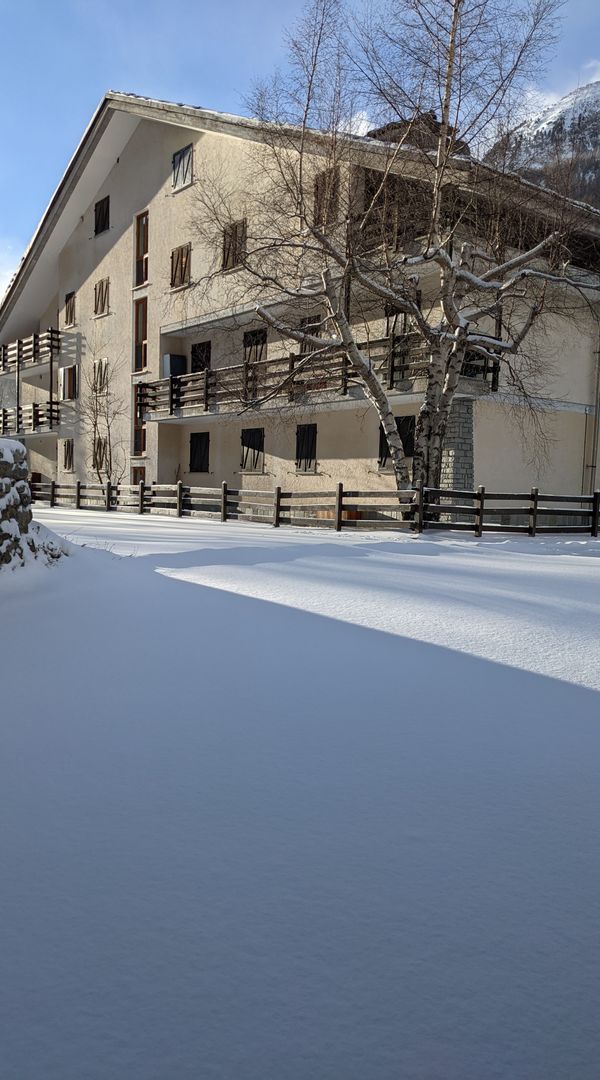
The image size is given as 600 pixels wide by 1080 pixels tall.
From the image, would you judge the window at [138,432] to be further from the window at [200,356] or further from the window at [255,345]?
the window at [255,345]

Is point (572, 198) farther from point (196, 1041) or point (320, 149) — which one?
point (196, 1041)

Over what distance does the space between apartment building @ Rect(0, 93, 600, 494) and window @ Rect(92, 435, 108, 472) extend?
0.08m

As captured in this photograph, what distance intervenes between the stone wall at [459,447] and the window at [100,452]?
1547 centimetres

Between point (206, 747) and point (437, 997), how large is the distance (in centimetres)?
166

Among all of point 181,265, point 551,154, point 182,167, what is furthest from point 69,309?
point 551,154

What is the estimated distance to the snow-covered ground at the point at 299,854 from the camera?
1.63 meters

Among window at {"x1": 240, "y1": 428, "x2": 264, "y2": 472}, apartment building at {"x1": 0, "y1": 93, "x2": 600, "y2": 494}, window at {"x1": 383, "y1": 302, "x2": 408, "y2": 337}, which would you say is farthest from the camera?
window at {"x1": 240, "y1": 428, "x2": 264, "y2": 472}

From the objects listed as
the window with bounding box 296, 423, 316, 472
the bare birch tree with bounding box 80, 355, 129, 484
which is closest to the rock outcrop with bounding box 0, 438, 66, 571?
the window with bounding box 296, 423, 316, 472

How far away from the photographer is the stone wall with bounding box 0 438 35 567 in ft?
22.0

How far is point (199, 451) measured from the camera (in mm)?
24656

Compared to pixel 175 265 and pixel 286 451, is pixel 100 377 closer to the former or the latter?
pixel 175 265

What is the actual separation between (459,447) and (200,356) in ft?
35.3

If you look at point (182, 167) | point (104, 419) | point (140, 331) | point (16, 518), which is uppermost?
point (182, 167)

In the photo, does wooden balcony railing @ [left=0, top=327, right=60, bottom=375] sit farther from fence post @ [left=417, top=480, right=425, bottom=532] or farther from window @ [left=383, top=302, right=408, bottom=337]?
fence post @ [left=417, top=480, right=425, bottom=532]
